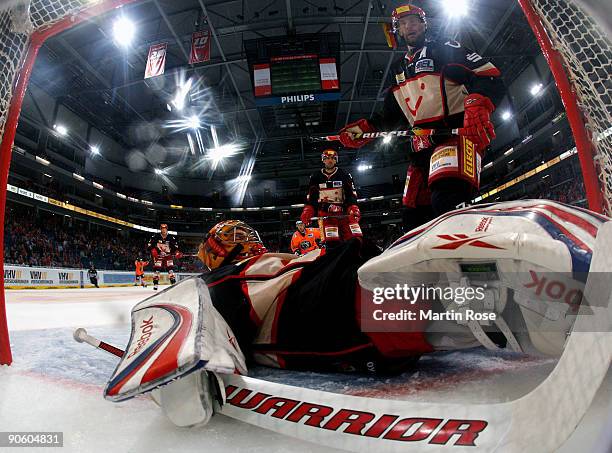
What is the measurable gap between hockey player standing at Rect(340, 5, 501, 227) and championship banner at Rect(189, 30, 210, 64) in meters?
6.28

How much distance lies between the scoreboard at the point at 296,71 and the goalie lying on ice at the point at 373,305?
606cm

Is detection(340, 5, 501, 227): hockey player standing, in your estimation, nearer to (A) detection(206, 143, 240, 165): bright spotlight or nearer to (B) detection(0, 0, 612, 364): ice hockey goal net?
(B) detection(0, 0, 612, 364): ice hockey goal net

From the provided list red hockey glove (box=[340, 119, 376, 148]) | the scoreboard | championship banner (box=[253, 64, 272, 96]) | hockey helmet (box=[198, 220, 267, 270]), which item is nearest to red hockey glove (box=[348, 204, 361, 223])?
red hockey glove (box=[340, 119, 376, 148])

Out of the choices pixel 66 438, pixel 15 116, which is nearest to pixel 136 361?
pixel 66 438

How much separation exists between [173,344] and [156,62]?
26.7ft

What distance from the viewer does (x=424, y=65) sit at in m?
1.91

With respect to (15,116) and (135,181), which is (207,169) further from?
(15,116)

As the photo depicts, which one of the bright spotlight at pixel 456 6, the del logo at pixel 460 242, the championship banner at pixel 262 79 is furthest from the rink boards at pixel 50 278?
the bright spotlight at pixel 456 6

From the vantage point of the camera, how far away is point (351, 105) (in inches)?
555

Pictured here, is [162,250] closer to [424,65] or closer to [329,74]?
[329,74]

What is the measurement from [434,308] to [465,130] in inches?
40.7

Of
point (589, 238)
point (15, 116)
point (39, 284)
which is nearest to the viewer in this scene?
point (589, 238)

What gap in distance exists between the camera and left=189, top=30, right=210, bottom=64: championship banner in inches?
291

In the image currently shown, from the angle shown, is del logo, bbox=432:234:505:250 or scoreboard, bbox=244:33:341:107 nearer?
del logo, bbox=432:234:505:250
